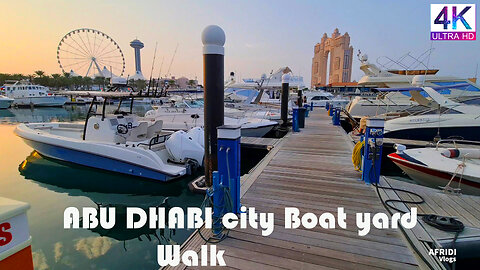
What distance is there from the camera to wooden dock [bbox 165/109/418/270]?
2541mm

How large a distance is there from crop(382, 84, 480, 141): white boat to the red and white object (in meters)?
10.8

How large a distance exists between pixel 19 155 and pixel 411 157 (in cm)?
1466

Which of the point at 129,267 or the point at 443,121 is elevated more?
the point at 443,121

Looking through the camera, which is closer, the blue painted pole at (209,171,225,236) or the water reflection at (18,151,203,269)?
the blue painted pole at (209,171,225,236)

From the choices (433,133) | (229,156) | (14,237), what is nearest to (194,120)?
(229,156)

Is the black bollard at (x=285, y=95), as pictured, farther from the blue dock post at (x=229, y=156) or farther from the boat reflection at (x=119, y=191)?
the blue dock post at (x=229, y=156)

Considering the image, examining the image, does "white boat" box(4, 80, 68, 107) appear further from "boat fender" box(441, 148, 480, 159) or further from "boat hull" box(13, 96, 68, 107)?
"boat fender" box(441, 148, 480, 159)

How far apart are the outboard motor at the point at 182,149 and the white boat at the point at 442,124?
7.33 metres

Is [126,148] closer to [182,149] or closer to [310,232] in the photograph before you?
[182,149]

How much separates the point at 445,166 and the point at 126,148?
7914 mm

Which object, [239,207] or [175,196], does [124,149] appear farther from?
[239,207]

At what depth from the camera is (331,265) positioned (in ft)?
8.13

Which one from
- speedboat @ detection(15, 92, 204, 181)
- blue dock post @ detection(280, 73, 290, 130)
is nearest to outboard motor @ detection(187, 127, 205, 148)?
speedboat @ detection(15, 92, 204, 181)

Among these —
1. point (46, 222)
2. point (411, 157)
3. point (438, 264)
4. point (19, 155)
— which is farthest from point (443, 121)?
point (19, 155)
